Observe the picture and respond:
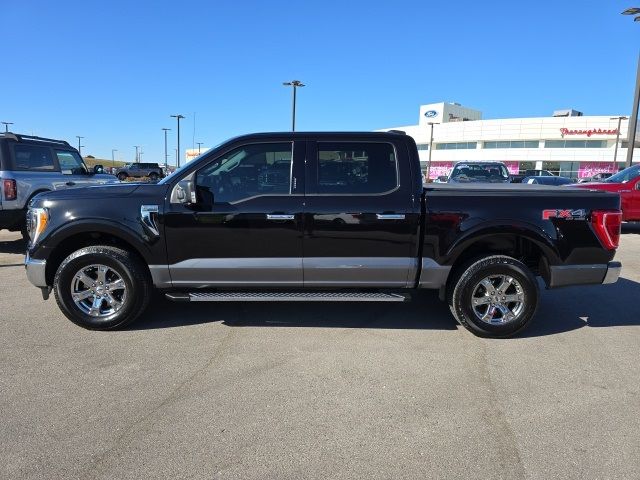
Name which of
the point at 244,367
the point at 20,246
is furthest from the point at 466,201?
the point at 20,246

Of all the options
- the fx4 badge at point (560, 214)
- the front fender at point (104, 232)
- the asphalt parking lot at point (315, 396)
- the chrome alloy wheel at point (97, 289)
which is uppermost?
the fx4 badge at point (560, 214)

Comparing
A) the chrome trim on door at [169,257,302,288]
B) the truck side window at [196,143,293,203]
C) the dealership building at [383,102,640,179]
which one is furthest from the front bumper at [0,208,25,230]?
the dealership building at [383,102,640,179]

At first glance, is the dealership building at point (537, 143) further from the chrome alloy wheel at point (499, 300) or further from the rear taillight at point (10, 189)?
the chrome alloy wheel at point (499, 300)

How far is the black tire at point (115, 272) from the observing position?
14.6 feet

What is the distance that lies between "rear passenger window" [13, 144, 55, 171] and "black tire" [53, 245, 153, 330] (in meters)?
4.95

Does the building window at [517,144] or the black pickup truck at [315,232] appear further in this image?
the building window at [517,144]

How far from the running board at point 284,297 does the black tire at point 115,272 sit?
326mm

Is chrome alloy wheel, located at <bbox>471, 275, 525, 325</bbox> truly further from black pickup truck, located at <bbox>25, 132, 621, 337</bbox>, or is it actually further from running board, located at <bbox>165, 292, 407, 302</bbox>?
running board, located at <bbox>165, 292, 407, 302</bbox>

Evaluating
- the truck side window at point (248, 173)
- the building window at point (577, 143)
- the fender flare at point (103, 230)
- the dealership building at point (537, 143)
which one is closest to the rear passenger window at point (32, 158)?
the fender flare at point (103, 230)

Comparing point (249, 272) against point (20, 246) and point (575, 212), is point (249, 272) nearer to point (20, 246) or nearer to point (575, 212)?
point (575, 212)

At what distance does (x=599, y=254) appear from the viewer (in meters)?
4.49

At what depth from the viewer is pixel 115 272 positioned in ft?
14.9

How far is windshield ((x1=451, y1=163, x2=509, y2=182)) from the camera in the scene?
47.1 feet

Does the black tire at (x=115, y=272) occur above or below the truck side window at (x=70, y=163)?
below
